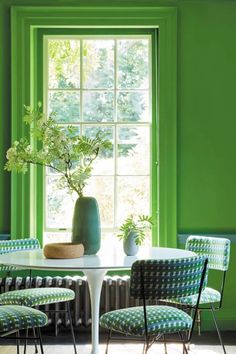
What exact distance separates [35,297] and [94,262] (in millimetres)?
789

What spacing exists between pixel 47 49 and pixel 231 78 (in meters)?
1.61

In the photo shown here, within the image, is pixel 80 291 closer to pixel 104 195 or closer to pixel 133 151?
pixel 104 195

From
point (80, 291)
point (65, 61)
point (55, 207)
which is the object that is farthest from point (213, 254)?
point (65, 61)

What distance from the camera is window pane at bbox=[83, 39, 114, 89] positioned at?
528cm

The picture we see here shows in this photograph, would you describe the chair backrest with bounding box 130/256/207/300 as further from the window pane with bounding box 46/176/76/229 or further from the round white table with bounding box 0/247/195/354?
the window pane with bounding box 46/176/76/229

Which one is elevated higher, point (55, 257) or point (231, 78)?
point (231, 78)

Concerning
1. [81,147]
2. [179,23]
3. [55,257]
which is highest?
[179,23]

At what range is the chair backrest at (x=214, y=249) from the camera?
14.0 feet

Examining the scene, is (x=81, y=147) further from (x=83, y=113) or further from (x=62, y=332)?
(x=62, y=332)

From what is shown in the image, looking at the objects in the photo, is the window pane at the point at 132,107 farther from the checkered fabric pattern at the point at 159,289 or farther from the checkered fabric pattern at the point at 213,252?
the checkered fabric pattern at the point at 159,289

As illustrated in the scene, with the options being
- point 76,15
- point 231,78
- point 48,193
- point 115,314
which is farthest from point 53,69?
point 115,314

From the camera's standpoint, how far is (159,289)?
307 centimetres

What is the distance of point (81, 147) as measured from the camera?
12.4 ft

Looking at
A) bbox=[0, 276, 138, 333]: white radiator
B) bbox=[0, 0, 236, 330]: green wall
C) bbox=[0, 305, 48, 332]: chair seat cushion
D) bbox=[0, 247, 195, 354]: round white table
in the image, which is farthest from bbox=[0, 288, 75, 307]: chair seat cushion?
bbox=[0, 0, 236, 330]: green wall
